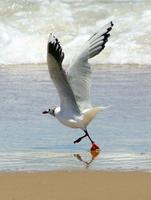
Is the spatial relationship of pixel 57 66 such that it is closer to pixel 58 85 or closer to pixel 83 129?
pixel 58 85

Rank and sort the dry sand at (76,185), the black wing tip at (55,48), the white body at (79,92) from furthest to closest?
the white body at (79,92)
the black wing tip at (55,48)
the dry sand at (76,185)

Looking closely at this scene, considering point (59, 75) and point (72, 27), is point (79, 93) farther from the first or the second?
point (72, 27)

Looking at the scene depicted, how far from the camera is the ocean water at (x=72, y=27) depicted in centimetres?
1509

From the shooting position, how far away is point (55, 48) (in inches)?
308

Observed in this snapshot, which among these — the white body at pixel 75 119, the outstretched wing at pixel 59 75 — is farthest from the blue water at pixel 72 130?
the outstretched wing at pixel 59 75

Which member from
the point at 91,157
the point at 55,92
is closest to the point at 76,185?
the point at 91,157

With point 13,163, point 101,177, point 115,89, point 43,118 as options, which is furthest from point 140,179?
point 115,89

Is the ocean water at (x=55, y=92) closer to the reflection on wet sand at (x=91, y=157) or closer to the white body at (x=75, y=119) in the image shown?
the reflection on wet sand at (x=91, y=157)

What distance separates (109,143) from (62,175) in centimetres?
153

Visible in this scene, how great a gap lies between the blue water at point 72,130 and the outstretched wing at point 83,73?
410 millimetres

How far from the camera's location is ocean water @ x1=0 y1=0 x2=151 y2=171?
322 inches

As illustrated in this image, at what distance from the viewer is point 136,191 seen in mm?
6535

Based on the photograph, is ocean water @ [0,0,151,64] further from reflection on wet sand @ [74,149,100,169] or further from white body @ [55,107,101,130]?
reflection on wet sand @ [74,149,100,169]

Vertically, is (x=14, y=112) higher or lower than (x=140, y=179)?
lower
